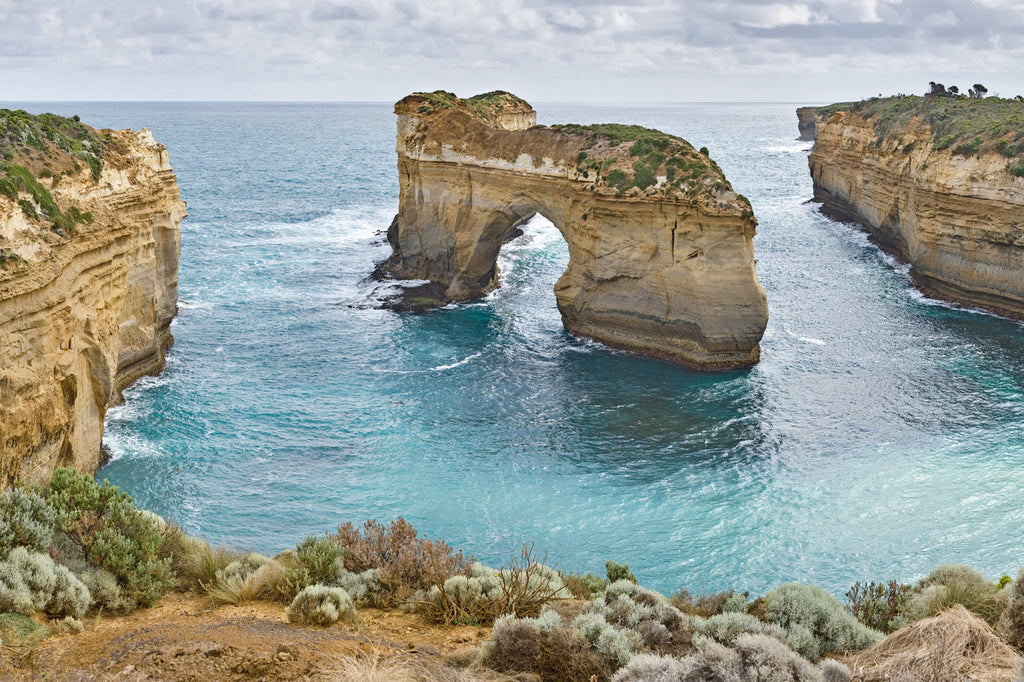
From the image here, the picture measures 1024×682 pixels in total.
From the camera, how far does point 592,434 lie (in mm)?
30484

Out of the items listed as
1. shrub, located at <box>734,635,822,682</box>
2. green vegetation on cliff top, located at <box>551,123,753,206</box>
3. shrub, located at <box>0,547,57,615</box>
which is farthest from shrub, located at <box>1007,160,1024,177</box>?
shrub, located at <box>0,547,57,615</box>

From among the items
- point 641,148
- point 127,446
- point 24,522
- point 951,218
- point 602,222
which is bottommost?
point 127,446

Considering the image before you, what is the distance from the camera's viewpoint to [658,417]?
105ft

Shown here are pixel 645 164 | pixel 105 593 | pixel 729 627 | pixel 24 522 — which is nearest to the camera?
pixel 729 627

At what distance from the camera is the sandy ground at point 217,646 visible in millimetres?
9875

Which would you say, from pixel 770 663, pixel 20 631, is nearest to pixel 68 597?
pixel 20 631

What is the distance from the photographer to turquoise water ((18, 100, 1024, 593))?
2362 centimetres

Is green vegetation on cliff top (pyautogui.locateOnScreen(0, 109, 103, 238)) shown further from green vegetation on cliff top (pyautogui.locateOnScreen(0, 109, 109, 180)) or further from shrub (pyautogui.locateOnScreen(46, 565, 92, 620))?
shrub (pyautogui.locateOnScreen(46, 565, 92, 620))

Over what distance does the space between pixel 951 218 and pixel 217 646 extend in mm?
45356

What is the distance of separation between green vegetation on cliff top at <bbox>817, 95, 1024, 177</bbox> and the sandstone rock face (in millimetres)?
472

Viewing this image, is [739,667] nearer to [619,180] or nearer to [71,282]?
[71,282]

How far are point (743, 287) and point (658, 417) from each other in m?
7.88

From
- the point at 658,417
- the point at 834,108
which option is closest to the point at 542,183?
the point at 658,417

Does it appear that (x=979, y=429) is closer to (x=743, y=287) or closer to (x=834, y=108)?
(x=743, y=287)
